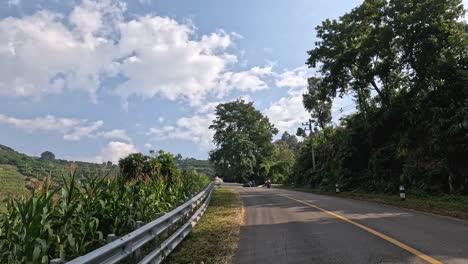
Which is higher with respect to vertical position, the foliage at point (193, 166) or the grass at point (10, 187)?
the foliage at point (193, 166)

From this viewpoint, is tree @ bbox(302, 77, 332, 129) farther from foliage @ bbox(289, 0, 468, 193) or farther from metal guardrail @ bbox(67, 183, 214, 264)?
metal guardrail @ bbox(67, 183, 214, 264)

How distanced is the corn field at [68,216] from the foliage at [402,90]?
719 inches

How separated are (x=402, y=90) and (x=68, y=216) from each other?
89.0 ft

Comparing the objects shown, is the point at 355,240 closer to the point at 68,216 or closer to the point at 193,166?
the point at 68,216

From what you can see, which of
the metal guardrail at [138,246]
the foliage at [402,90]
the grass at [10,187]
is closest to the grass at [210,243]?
the metal guardrail at [138,246]

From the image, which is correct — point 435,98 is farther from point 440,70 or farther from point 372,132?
point 372,132

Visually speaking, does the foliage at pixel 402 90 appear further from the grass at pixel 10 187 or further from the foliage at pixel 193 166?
the grass at pixel 10 187

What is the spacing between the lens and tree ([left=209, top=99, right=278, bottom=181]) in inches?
2938

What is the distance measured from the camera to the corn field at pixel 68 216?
179 inches

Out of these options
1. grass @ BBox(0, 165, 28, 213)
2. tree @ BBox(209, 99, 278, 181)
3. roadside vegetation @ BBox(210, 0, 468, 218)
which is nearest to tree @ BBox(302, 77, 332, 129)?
roadside vegetation @ BBox(210, 0, 468, 218)

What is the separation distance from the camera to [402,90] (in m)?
28.0

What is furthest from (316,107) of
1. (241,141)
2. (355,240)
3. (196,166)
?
(196,166)

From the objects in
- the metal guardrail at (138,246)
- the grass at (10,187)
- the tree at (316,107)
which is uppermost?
the tree at (316,107)

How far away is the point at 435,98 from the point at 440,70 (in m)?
1.83
